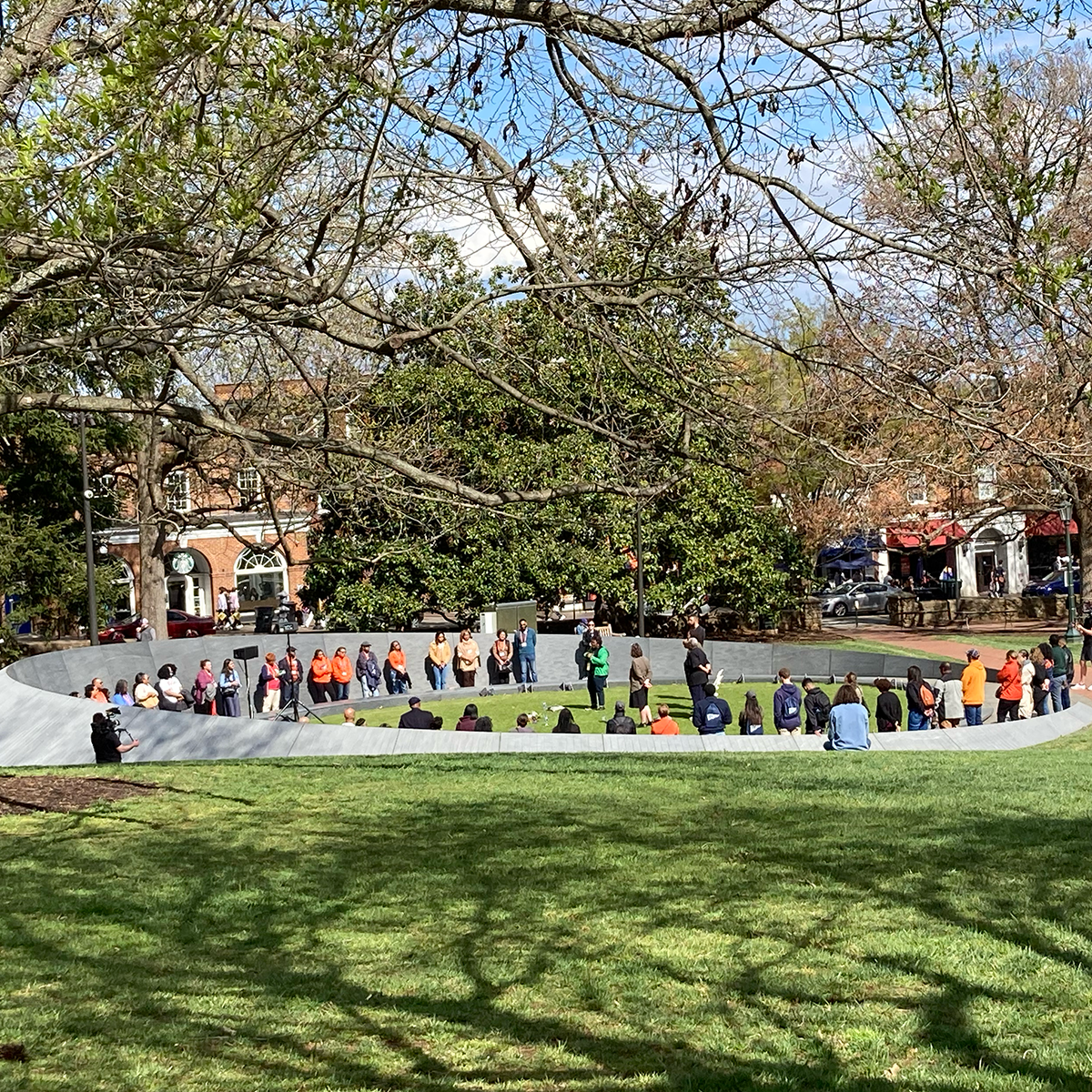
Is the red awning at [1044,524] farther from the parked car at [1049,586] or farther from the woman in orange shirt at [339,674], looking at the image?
the woman in orange shirt at [339,674]

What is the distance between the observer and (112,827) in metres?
10.8

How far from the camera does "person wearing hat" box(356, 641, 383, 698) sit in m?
27.7

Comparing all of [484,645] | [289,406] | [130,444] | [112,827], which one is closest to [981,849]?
[112,827]

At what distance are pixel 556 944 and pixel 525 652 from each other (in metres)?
21.1

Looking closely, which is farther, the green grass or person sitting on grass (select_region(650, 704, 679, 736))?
the green grass

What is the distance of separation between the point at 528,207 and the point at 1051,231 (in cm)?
324

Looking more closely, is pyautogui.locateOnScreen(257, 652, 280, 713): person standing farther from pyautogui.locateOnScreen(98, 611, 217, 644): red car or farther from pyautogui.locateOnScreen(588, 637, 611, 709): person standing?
pyautogui.locateOnScreen(98, 611, 217, 644): red car

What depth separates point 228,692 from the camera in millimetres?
24344

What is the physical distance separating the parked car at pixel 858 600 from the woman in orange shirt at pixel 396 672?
105ft

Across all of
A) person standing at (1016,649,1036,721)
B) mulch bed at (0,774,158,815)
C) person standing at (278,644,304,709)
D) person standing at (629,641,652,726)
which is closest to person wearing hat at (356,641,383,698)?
person standing at (278,644,304,709)

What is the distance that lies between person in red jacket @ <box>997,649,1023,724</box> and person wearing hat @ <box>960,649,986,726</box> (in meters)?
0.34

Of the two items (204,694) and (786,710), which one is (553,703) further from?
(786,710)

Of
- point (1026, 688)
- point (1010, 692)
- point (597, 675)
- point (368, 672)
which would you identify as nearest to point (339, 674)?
point (368, 672)

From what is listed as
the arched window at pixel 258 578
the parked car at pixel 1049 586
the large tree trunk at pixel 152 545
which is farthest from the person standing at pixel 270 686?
the parked car at pixel 1049 586
